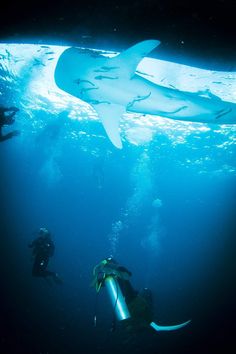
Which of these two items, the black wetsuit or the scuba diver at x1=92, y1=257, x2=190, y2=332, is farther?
the black wetsuit

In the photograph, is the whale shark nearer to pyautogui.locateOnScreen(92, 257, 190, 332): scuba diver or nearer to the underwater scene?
the underwater scene

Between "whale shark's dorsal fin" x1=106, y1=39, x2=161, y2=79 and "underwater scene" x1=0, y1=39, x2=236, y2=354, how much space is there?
34 mm

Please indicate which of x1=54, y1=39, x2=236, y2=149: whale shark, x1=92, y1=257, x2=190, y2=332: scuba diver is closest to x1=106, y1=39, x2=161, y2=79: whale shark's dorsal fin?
x1=54, y1=39, x2=236, y2=149: whale shark

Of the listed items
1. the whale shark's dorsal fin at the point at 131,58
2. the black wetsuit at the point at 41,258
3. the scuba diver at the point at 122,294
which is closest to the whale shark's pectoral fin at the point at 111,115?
the whale shark's dorsal fin at the point at 131,58

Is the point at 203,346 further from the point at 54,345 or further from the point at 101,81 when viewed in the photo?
the point at 101,81

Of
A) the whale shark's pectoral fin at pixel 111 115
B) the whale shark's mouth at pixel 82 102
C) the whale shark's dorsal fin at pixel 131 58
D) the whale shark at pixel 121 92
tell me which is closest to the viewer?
the whale shark's dorsal fin at pixel 131 58

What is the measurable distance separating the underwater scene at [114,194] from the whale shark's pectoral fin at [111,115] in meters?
0.03

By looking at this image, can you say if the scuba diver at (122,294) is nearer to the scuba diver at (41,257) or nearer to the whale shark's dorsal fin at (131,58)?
the whale shark's dorsal fin at (131,58)

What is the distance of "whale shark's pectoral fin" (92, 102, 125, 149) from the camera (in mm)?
7248

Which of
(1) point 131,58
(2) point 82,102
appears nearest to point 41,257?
(1) point 131,58

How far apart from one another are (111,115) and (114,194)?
37.5m

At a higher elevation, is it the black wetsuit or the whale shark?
the whale shark

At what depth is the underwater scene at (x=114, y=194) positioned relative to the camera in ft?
21.5

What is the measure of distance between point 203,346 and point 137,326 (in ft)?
50.8
